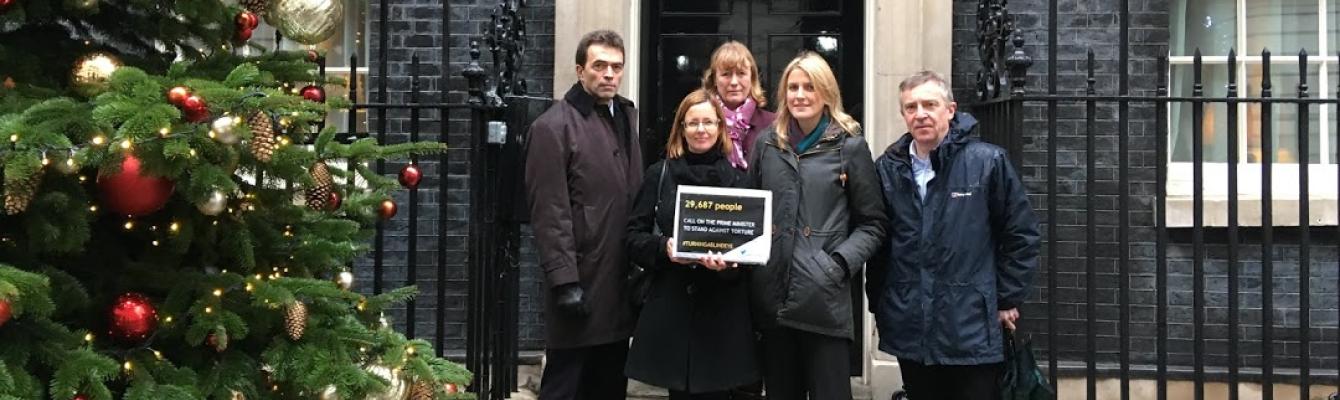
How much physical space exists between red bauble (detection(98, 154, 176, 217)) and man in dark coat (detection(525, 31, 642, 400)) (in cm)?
161

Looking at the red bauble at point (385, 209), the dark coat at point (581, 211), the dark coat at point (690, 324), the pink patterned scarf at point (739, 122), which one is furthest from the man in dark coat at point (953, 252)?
the red bauble at point (385, 209)

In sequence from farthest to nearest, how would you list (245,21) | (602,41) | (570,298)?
(602,41) → (570,298) → (245,21)

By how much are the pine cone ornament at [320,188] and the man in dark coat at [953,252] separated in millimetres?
2004

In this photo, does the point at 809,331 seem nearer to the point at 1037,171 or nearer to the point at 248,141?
the point at 248,141

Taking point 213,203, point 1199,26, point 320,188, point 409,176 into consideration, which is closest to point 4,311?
point 213,203

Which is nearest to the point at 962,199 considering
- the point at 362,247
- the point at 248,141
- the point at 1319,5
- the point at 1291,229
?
the point at 362,247

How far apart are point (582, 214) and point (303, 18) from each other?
126 centimetres

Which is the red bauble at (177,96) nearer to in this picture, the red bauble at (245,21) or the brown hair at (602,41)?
the red bauble at (245,21)

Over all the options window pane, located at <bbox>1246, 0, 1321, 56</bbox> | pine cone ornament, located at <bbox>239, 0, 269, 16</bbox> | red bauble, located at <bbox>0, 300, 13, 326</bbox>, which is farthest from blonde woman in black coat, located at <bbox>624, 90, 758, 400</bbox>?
window pane, located at <bbox>1246, 0, 1321, 56</bbox>

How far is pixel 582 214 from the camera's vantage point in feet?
14.8

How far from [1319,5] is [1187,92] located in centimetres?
89

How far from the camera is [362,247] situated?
4.09 m

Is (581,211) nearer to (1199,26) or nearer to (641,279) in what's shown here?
(641,279)

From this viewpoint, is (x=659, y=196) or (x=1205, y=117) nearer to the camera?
(x=659, y=196)
